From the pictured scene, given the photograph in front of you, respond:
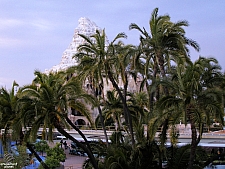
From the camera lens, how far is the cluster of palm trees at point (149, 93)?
1110cm

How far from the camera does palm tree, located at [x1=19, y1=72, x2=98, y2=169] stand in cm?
1189

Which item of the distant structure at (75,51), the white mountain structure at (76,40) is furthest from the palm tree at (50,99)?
the white mountain structure at (76,40)

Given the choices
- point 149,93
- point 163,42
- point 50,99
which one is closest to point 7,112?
point 50,99

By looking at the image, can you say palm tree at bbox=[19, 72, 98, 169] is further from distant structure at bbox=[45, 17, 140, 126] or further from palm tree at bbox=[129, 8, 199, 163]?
distant structure at bbox=[45, 17, 140, 126]

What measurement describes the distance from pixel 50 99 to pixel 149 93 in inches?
178

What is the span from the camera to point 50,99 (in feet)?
39.3

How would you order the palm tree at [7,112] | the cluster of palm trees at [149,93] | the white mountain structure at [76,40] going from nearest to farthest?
the cluster of palm trees at [149,93], the palm tree at [7,112], the white mountain structure at [76,40]

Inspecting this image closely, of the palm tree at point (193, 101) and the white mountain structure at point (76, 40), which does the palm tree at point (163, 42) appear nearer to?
the palm tree at point (193, 101)

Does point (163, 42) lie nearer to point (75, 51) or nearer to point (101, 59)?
point (101, 59)

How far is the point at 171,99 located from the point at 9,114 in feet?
25.0

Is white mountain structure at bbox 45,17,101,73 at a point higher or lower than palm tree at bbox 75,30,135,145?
higher

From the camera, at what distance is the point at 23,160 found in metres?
7.96

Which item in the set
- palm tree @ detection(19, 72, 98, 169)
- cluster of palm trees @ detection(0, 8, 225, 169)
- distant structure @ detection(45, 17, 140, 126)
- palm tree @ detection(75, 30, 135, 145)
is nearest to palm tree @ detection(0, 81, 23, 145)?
cluster of palm trees @ detection(0, 8, 225, 169)

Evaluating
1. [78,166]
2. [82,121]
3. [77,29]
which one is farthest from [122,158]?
[77,29]
